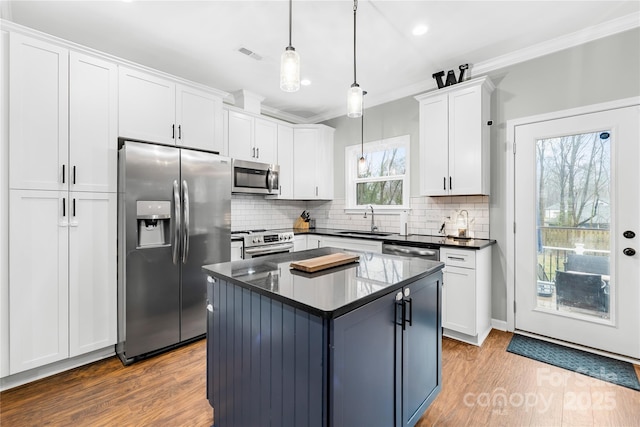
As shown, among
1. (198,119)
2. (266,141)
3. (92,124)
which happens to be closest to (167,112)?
(198,119)

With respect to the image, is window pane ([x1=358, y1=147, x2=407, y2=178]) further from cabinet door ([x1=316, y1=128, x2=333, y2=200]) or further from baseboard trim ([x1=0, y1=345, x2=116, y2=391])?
baseboard trim ([x1=0, y1=345, x2=116, y2=391])

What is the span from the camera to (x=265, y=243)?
3.63 metres

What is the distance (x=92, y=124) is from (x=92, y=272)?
122 cm

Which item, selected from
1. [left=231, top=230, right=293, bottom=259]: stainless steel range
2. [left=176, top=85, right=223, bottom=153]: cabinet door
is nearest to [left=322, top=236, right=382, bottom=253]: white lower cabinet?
[left=231, top=230, right=293, bottom=259]: stainless steel range

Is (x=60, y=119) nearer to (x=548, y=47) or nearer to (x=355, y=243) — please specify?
(x=355, y=243)

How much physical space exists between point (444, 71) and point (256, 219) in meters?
3.07

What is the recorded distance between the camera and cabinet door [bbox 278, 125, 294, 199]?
4324 millimetres

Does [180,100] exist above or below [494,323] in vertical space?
above

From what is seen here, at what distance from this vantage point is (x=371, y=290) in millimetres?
1290

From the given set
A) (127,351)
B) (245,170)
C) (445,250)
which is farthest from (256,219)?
(445,250)

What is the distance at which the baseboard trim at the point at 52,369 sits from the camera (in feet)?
7.11

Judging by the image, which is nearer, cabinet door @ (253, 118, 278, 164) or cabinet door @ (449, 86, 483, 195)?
cabinet door @ (449, 86, 483, 195)

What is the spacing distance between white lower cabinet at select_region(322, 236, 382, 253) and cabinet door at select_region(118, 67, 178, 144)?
7.11ft

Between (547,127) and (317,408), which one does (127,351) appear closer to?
(317,408)
